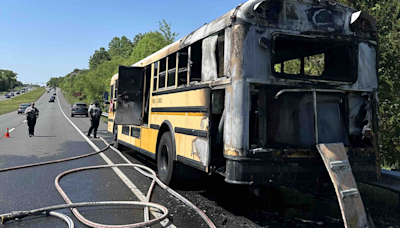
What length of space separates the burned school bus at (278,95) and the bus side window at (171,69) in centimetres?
75

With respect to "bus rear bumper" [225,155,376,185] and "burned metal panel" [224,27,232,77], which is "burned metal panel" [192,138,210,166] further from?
"burned metal panel" [224,27,232,77]

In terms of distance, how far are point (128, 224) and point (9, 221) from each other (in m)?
1.56

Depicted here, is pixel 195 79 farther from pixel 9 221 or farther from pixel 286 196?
pixel 9 221

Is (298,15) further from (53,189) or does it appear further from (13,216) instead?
(53,189)

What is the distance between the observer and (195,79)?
5.16m

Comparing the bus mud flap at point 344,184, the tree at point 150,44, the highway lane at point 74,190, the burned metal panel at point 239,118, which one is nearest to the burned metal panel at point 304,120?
the bus mud flap at point 344,184

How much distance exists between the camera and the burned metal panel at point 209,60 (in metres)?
4.55

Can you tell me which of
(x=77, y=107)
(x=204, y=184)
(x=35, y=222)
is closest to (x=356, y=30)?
(x=204, y=184)

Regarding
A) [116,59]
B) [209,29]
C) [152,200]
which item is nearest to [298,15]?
[209,29]

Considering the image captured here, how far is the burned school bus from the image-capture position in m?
4.01

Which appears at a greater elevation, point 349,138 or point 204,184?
point 349,138

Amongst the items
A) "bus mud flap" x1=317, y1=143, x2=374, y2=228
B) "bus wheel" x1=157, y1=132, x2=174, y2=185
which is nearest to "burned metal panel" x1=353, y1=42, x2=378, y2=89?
"bus mud flap" x1=317, y1=143, x2=374, y2=228

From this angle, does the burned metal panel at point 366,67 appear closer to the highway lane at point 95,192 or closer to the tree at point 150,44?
the highway lane at point 95,192

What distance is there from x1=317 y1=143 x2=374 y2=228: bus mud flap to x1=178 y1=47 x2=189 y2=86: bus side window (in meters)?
2.52
